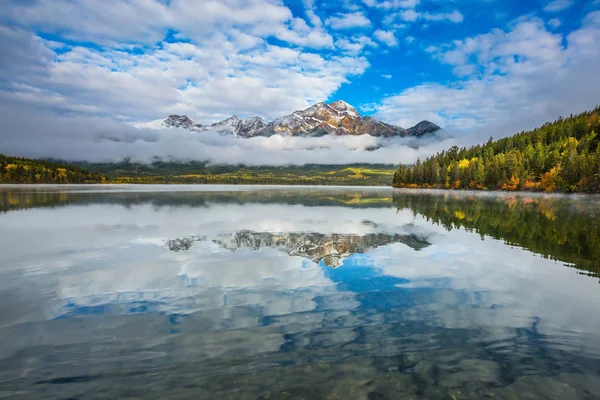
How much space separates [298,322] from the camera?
11.0 metres

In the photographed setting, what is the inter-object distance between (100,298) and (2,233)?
2341 centimetres

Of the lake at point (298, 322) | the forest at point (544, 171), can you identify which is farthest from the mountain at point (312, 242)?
the forest at point (544, 171)

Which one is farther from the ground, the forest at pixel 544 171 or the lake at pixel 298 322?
the forest at pixel 544 171

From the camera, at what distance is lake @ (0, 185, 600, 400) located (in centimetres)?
757

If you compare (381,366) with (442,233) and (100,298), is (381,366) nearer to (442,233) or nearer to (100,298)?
(100,298)

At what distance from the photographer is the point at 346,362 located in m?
8.41

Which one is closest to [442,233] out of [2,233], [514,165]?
[2,233]

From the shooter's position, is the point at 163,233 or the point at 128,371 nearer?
the point at 128,371

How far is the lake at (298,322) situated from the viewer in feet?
24.8

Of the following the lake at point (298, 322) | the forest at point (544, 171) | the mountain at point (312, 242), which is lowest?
the mountain at point (312, 242)

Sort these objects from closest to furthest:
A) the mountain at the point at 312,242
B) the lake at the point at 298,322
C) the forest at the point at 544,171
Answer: the lake at the point at 298,322 → the mountain at the point at 312,242 → the forest at the point at 544,171

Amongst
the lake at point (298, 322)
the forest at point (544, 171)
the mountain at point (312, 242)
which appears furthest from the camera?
the forest at point (544, 171)

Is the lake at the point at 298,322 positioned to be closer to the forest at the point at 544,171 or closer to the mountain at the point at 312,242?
the mountain at the point at 312,242

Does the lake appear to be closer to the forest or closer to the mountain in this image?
the mountain
